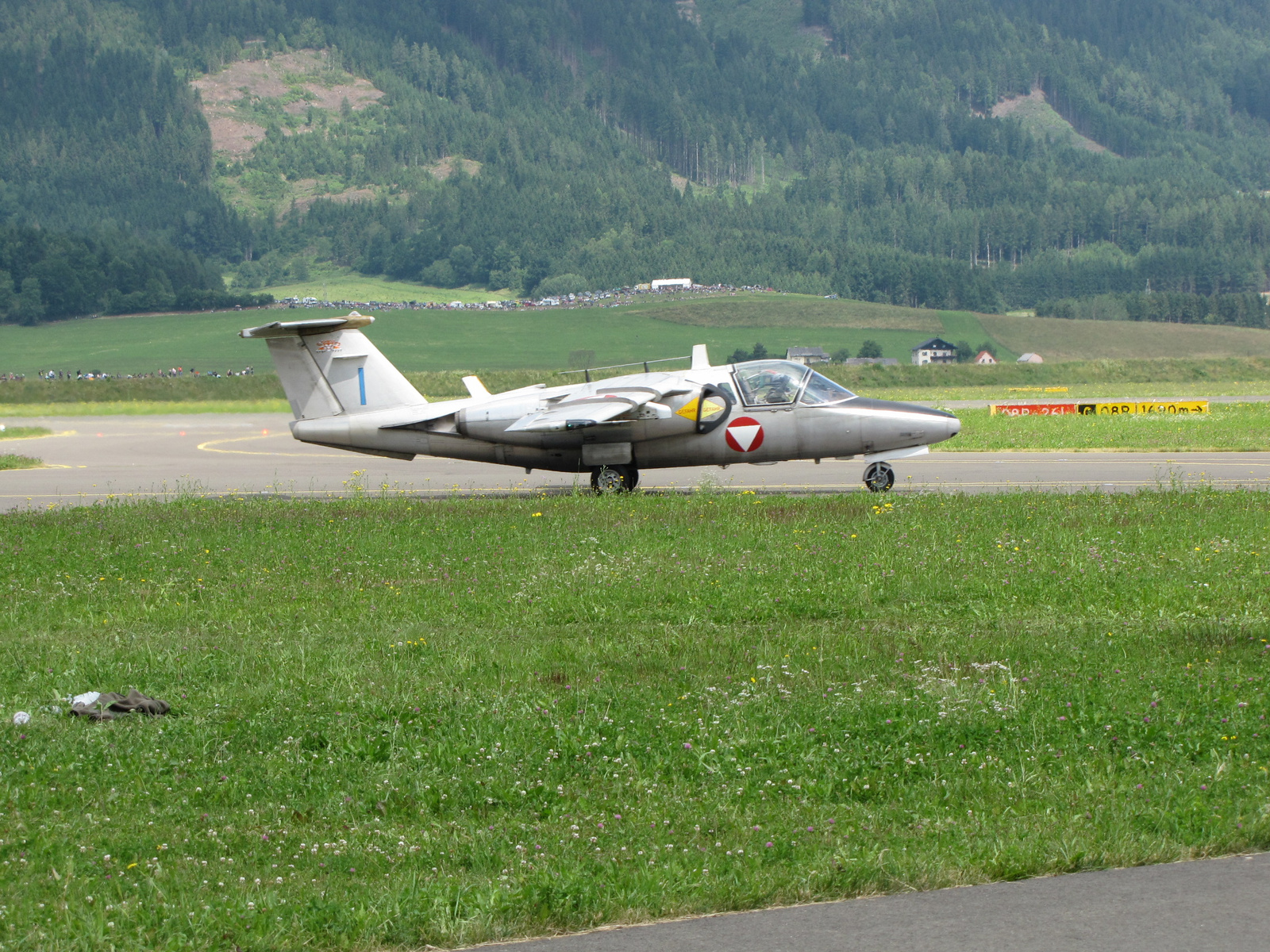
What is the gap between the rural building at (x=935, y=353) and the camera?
146750 mm

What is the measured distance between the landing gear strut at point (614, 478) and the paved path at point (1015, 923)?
56.4 feet

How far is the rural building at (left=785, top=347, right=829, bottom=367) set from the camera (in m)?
129

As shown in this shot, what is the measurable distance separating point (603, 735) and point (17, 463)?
29139 millimetres

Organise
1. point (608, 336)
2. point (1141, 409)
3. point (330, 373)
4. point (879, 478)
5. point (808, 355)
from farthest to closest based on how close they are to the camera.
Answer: point (608, 336), point (808, 355), point (1141, 409), point (330, 373), point (879, 478)

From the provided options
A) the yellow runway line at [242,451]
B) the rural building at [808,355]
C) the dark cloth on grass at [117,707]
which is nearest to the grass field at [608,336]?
the rural building at [808,355]

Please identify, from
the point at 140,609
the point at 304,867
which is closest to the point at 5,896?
the point at 304,867

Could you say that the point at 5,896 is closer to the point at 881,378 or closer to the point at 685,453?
the point at 685,453

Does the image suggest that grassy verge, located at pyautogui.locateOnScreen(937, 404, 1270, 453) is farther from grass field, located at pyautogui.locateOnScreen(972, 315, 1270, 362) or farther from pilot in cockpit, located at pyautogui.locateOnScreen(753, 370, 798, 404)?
grass field, located at pyautogui.locateOnScreen(972, 315, 1270, 362)

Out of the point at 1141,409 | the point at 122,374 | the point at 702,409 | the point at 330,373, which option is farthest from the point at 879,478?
the point at 122,374

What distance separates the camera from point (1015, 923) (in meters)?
5.50

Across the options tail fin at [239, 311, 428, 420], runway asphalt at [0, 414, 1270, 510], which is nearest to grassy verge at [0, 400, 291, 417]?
runway asphalt at [0, 414, 1270, 510]

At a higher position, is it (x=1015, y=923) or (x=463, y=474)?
(x=463, y=474)

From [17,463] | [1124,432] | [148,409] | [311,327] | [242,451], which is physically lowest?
[17,463]

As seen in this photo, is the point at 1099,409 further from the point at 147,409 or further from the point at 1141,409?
the point at 147,409
